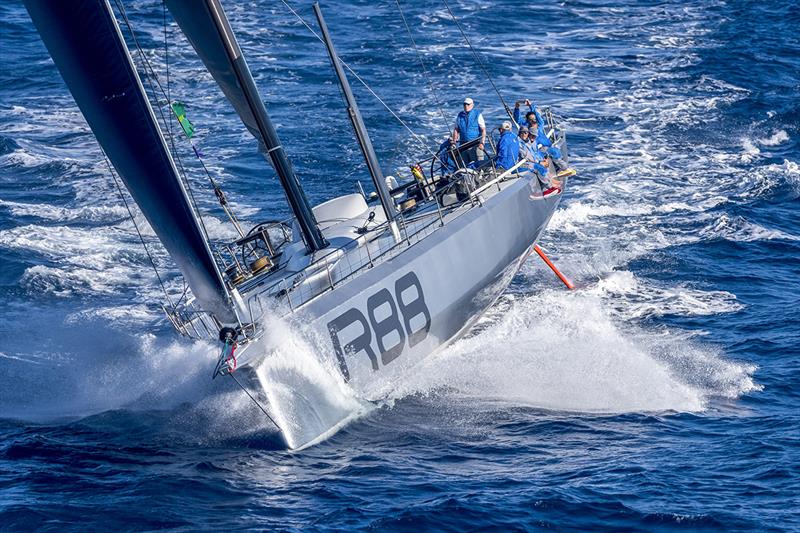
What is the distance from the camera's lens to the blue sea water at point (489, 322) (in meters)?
10.3

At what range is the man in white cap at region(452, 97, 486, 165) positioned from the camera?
1570 centimetres

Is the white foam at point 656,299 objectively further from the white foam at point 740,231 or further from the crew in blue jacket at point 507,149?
the crew in blue jacket at point 507,149

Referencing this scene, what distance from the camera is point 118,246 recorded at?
57.6 feet

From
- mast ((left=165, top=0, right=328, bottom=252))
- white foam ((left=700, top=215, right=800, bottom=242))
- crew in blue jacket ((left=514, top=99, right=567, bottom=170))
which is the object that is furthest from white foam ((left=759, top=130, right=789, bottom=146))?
mast ((left=165, top=0, right=328, bottom=252))

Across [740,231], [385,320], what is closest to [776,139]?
[740,231]

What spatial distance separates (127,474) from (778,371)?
727 cm

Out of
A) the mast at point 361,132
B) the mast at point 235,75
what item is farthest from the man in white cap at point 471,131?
the mast at point 235,75

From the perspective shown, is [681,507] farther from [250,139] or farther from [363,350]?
[250,139]

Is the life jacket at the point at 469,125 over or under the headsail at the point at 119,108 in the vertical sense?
under

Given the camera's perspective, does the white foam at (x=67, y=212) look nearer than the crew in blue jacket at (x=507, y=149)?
No

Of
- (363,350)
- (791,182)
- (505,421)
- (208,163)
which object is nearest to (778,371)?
(505,421)

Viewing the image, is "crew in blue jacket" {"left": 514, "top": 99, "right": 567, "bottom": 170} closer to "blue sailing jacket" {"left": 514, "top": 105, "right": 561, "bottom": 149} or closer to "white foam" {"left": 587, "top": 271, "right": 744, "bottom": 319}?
"blue sailing jacket" {"left": 514, "top": 105, "right": 561, "bottom": 149}

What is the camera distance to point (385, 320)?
12.8m

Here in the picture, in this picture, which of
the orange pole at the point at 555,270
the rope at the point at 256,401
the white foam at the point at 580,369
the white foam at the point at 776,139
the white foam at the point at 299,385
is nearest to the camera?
the rope at the point at 256,401
